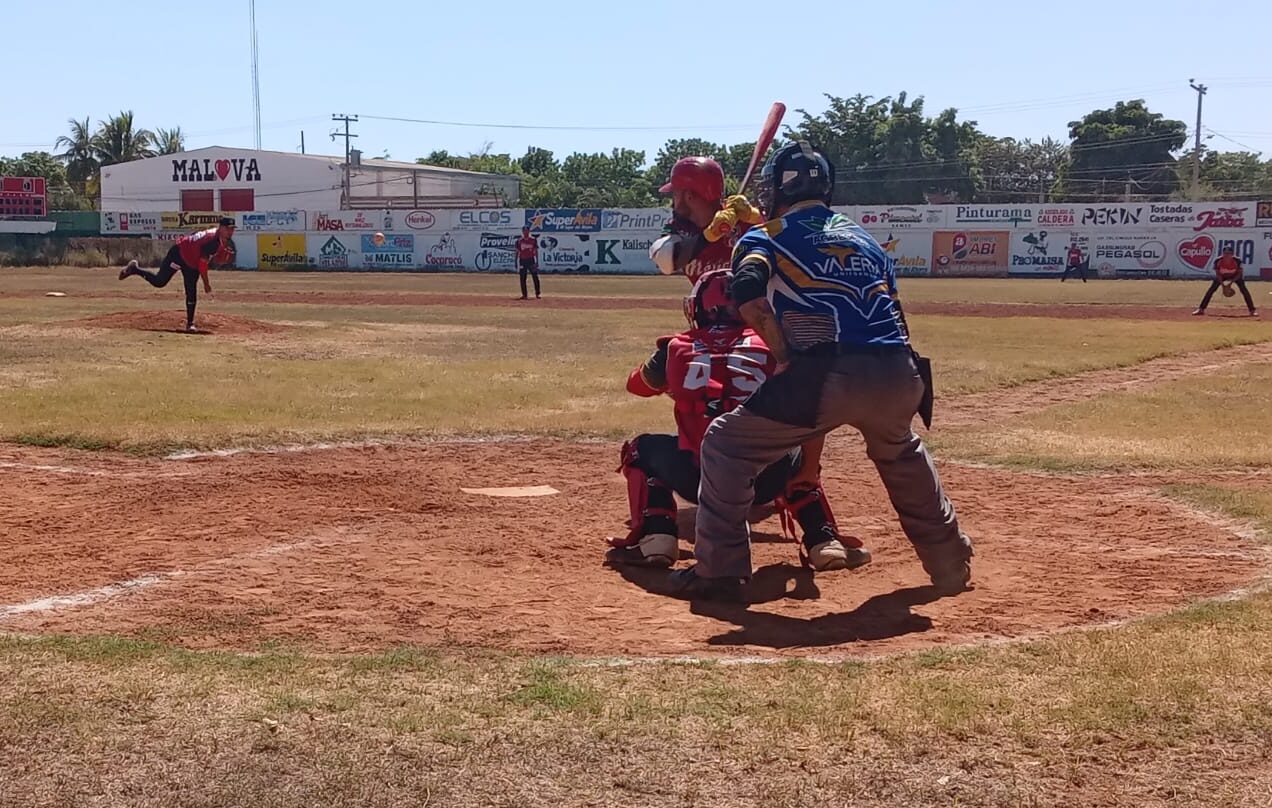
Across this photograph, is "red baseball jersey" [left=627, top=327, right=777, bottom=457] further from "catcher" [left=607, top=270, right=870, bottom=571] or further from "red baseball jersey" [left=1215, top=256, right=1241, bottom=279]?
"red baseball jersey" [left=1215, top=256, right=1241, bottom=279]

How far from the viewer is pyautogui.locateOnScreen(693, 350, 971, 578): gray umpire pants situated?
568 cm

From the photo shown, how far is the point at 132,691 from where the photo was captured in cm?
438

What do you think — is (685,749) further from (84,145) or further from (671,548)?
(84,145)

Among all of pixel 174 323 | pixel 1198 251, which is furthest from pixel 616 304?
pixel 1198 251

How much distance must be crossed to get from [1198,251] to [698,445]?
53077mm

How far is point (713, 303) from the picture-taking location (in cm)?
677

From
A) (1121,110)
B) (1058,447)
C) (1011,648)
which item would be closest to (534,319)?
(1058,447)

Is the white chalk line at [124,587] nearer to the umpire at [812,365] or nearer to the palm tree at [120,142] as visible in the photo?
the umpire at [812,365]

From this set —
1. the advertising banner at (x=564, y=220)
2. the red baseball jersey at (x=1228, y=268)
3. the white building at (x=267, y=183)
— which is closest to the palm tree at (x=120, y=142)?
the white building at (x=267, y=183)

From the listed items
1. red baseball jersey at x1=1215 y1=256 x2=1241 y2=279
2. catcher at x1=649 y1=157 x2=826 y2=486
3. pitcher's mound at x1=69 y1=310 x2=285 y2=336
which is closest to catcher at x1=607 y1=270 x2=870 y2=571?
A: catcher at x1=649 y1=157 x2=826 y2=486

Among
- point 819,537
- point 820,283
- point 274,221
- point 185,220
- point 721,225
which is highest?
point 185,220

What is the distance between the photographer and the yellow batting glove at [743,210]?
6469 millimetres

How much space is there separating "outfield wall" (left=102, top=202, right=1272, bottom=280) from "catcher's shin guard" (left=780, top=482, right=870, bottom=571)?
47184mm

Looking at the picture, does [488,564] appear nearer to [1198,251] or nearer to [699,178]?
[699,178]
